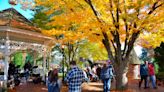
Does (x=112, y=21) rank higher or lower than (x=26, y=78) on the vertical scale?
higher

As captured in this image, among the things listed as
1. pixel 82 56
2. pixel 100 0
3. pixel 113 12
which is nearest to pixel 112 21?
pixel 113 12

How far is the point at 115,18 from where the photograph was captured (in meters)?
18.4

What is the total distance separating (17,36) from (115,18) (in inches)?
221

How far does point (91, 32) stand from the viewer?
60.4 ft

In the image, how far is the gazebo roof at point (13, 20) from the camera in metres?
19.0

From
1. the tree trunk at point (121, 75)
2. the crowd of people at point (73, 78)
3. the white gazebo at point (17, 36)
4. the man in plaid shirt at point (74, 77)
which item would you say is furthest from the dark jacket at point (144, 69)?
the man in plaid shirt at point (74, 77)

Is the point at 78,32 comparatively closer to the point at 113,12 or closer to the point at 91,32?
the point at 91,32

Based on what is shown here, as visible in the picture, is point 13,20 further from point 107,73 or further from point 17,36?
point 107,73

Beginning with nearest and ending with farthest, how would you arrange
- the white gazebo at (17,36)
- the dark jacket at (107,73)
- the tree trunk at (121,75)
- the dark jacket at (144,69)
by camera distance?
the dark jacket at (107,73)
the white gazebo at (17,36)
the tree trunk at (121,75)
the dark jacket at (144,69)

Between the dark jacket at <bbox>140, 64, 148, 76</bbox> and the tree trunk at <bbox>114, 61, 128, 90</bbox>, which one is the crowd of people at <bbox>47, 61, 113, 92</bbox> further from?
the dark jacket at <bbox>140, 64, 148, 76</bbox>

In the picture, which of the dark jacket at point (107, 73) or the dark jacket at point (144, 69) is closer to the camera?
the dark jacket at point (107, 73)

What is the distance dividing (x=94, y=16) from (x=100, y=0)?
1.08 meters

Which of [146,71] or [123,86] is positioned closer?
[123,86]

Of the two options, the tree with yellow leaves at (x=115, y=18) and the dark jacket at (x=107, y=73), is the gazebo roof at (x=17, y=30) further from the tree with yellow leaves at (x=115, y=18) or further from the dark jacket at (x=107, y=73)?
the dark jacket at (x=107, y=73)
